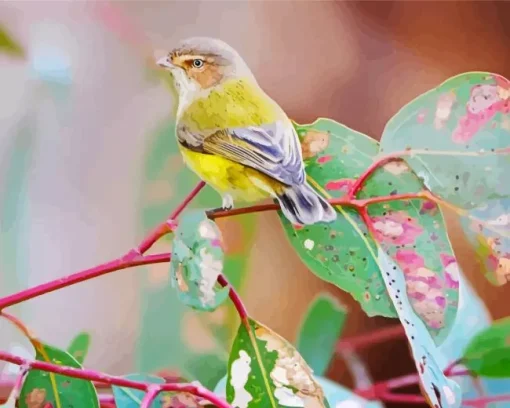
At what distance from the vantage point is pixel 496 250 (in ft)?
2.40

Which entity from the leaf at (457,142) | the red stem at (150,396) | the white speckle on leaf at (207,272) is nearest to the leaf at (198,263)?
the white speckle on leaf at (207,272)

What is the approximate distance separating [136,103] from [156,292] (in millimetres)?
236

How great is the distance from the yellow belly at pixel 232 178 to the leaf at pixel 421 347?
0.16 meters

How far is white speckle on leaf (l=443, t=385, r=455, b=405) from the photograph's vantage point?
2.27ft

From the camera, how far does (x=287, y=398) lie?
0.66 m

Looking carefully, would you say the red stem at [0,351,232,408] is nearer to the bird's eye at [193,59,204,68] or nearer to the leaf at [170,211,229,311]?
the leaf at [170,211,229,311]

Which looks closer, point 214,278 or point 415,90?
point 214,278

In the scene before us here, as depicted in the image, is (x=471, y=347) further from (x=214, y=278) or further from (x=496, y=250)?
(x=214, y=278)

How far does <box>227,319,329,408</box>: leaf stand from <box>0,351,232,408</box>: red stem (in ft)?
0.08

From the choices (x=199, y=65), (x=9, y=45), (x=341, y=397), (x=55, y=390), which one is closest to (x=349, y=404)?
(x=341, y=397)

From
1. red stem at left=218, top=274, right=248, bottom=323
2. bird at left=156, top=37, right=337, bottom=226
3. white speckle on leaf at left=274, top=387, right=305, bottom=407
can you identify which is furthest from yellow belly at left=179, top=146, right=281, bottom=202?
white speckle on leaf at left=274, top=387, right=305, bottom=407

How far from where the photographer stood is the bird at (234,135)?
0.70m

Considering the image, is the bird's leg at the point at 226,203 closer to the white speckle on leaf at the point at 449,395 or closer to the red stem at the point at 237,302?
the red stem at the point at 237,302

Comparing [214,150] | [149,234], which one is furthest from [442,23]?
[149,234]
